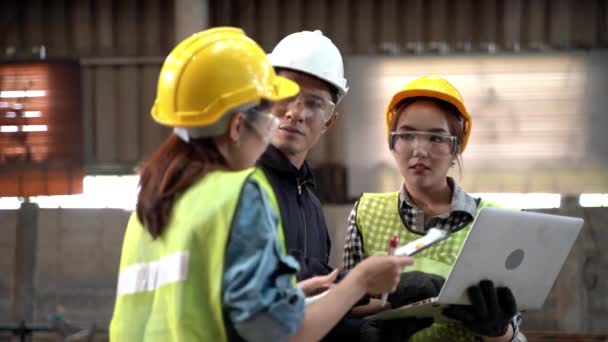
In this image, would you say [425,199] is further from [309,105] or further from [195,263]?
[195,263]

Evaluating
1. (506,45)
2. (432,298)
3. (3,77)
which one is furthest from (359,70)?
(432,298)

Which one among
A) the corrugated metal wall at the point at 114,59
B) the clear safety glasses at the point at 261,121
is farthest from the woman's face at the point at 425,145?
the corrugated metal wall at the point at 114,59

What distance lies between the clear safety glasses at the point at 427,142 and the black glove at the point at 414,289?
1.60 feet

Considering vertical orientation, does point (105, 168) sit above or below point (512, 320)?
below

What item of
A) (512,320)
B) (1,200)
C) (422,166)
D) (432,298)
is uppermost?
(422,166)

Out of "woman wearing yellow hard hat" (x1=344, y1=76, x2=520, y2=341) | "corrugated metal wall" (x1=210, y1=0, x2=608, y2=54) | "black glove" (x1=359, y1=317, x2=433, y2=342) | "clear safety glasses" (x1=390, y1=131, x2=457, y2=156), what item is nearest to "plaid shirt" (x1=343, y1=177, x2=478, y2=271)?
"woman wearing yellow hard hat" (x1=344, y1=76, x2=520, y2=341)

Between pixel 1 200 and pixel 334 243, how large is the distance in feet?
9.92

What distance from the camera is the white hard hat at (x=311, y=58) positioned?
268 centimetres

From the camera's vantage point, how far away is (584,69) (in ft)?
25.5

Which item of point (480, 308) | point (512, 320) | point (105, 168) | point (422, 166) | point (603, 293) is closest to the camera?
point (480, 308)

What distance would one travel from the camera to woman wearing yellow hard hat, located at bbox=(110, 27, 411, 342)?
1811mm

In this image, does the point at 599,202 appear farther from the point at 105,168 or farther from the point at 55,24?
the point at 55,24

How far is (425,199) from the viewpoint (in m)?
2.88

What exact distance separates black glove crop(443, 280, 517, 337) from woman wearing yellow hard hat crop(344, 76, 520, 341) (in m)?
0.17
